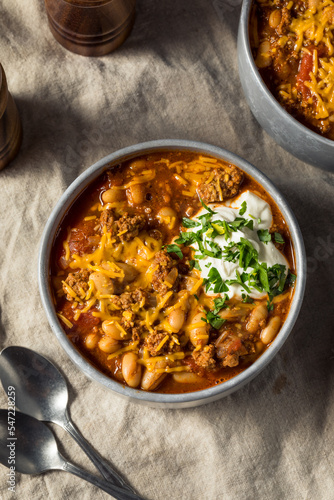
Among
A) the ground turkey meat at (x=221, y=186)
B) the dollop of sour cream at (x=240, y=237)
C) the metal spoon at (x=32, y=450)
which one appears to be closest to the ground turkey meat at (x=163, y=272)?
the dollop of sour cream at (x=240, y=237)

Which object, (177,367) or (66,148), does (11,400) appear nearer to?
(177,367)

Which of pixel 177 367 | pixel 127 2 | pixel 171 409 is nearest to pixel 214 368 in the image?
pixel 177 367

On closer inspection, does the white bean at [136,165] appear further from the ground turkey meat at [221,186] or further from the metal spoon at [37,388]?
the metal spoon at [37,388]

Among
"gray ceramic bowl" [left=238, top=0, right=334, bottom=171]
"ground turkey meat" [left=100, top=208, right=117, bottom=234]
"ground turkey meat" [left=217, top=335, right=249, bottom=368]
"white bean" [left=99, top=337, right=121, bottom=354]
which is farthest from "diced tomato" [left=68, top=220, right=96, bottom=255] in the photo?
"gray ceramic bowl" [left=238, top=0, right=334, bottom=171]

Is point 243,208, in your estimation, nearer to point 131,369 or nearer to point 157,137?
point 157,137

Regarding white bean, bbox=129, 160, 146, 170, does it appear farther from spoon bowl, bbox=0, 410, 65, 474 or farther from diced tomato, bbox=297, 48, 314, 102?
spoon bowl, bbox=0, 410, 65, 474

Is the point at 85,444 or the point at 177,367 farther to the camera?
the point at 85,444
